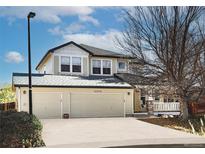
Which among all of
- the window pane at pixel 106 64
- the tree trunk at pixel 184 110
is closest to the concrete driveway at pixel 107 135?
the tree trunk at pixel 184 110

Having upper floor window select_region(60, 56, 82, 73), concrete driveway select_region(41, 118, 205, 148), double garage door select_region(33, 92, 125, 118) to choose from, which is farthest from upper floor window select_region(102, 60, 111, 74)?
concrete driveway select_region(41, 118, 205, 148)

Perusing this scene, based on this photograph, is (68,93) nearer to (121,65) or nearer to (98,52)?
(98,52)

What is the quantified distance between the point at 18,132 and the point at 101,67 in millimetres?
12117

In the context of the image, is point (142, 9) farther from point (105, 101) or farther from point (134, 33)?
point (105, 101)

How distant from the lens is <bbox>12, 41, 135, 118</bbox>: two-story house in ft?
57.3

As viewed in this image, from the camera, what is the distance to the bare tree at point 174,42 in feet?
52.0

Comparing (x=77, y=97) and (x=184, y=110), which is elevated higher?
(x=77, y=97)

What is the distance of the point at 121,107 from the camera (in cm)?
1969

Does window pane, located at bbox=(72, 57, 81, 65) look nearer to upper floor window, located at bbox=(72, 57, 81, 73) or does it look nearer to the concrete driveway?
upper floor window, located at bbox=(72, 57, 81, 73)

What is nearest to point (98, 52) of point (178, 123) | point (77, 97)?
point (77, 97)

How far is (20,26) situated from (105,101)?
21.2 feet

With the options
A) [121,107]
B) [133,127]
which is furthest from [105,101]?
[133,127]

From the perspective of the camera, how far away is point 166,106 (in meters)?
20.0

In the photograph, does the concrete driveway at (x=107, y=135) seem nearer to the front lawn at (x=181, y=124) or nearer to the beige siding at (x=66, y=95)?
the front lawn at (x=181, y=124)
